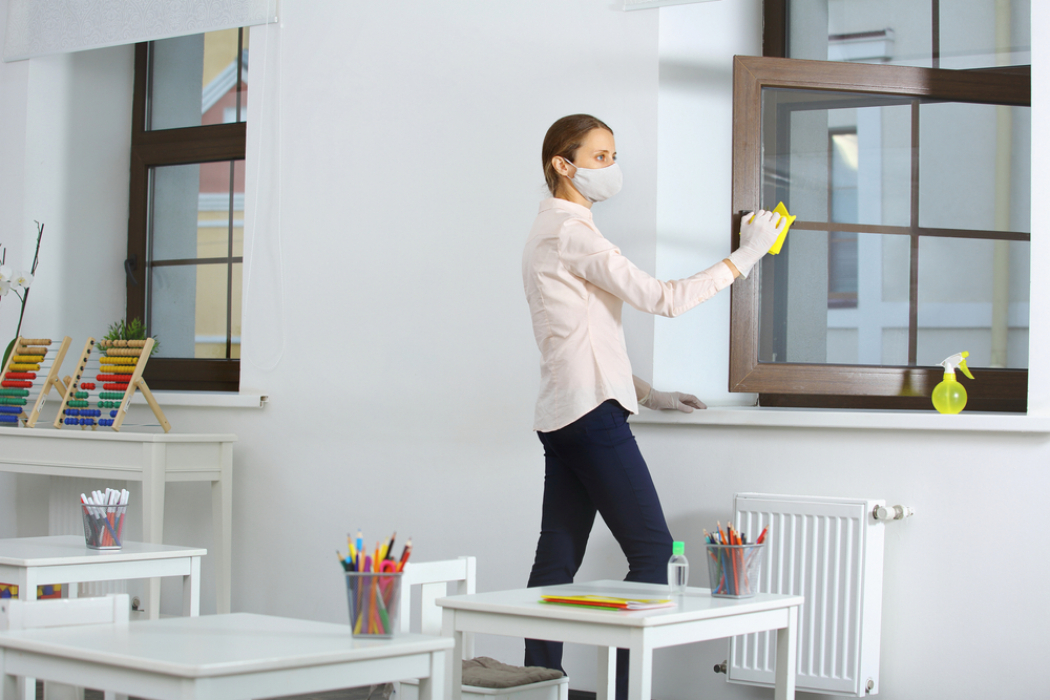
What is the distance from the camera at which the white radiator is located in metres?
2.70

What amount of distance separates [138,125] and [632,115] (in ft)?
7.86

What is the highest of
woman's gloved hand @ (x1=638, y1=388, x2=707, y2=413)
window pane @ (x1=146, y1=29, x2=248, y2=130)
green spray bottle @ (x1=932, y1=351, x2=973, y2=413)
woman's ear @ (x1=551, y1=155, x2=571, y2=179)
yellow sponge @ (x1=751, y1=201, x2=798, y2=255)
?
window pane @ (x1=146, y1=29, x2=248, y2=130)

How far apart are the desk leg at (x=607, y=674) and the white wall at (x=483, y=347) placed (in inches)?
46.4

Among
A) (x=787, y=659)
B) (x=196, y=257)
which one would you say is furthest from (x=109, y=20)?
(x=787, y=659)

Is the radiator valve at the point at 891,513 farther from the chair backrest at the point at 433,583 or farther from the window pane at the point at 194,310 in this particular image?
the window pane at the point at 194,310

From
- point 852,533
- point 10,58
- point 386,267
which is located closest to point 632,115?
point 386,267

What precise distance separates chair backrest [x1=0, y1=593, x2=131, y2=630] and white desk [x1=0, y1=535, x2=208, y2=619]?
0.45 m

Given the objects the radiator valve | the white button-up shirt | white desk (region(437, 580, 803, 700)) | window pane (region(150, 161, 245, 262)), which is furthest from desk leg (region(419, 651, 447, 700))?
window pane (region(150, 161, 245, 262))

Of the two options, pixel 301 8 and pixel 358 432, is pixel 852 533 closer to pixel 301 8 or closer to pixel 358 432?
pixel 358 432

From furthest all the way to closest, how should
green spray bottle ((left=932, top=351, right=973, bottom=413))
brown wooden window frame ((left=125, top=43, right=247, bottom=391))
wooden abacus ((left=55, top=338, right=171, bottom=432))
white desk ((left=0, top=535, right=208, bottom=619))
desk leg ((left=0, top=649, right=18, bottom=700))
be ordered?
brown wooden window frame ((left=125, top=43, right=247, bottom=391)) → wooden abacus ((left=55, top=338, right=171, bottom=432)) → green spray bottle ((left=932, top=351, right=973, bottom=413)) → white desk ((left=0, top=535, right=208, bottom=619)) → desk leg ((left=0, top=649, right=18, bottom=700))

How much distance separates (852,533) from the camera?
2.71 meters

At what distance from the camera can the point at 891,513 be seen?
274 cm

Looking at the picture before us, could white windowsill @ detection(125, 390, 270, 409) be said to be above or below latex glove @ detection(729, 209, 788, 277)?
below

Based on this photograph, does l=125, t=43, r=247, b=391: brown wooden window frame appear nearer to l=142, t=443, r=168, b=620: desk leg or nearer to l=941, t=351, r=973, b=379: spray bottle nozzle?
l=142, t=443, r=168, b=620: desk leg
